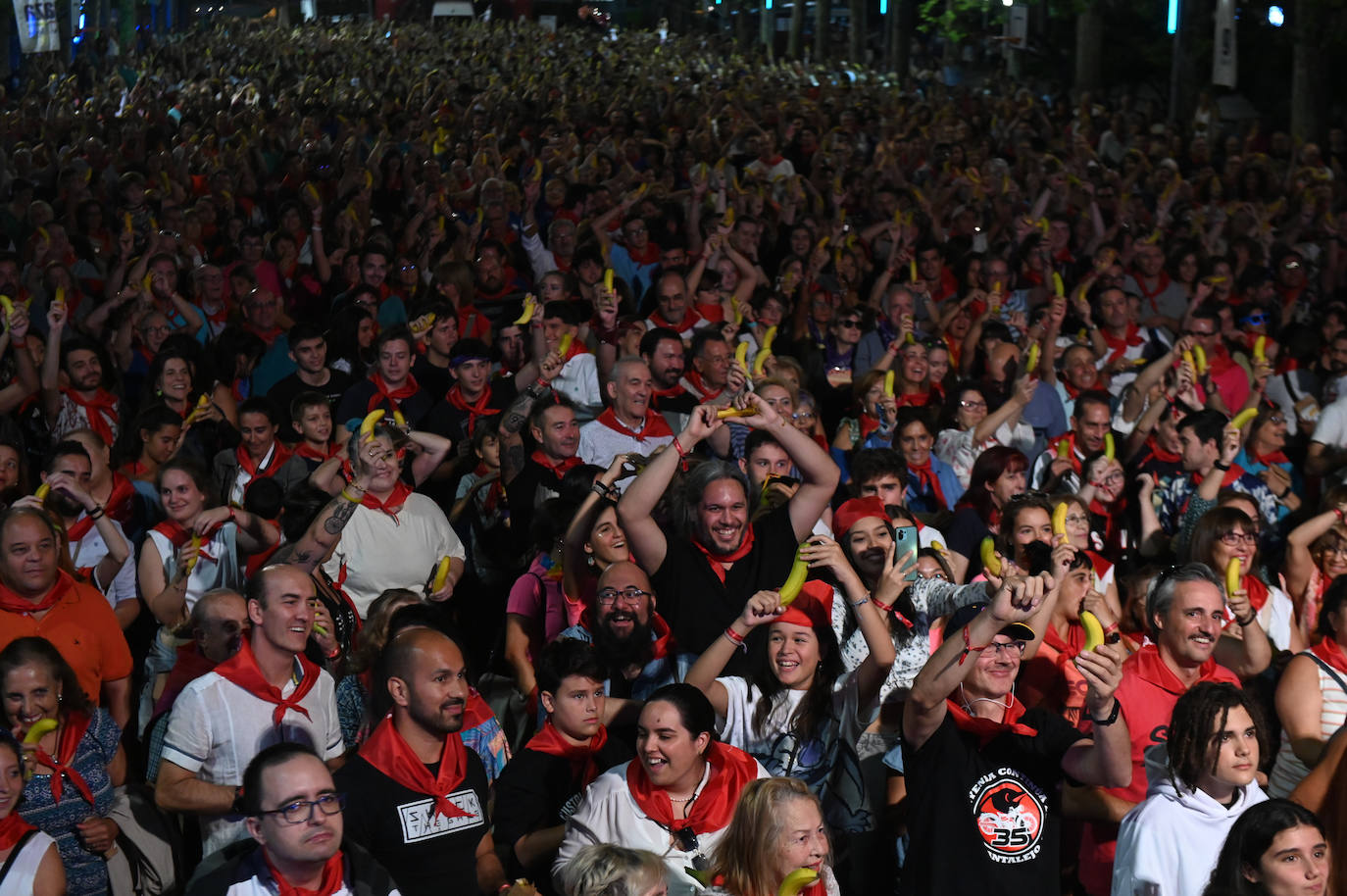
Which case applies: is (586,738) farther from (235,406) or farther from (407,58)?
(407,58)

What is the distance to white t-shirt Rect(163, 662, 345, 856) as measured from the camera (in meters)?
4.88

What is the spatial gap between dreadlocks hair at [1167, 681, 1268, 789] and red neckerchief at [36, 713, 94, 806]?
3.05 meters

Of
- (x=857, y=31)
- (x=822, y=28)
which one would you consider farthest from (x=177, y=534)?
(x=822, y=28)

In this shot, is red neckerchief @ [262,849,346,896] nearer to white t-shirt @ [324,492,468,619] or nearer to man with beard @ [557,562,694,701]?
man with beard @ [557,562,694,701]

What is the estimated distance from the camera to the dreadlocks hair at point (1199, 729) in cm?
439

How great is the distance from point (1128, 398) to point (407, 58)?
29.7 m

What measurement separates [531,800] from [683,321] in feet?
17.3

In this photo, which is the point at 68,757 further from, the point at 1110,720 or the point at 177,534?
the point at 1110,720

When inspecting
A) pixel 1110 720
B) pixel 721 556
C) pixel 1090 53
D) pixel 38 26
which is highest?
pixel 38 26

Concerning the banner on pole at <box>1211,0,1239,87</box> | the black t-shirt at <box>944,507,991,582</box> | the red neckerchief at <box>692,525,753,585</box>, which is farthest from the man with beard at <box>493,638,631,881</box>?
the banner on pole at <box>1211,0,1239,87</box>

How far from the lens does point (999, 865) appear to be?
4609 mm

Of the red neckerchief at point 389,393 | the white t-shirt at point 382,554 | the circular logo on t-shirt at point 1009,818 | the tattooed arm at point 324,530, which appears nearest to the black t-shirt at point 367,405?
the red neckerchief at point 389,393

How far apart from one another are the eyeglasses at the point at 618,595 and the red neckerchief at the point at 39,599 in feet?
5.90

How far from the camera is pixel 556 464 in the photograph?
7125mm
